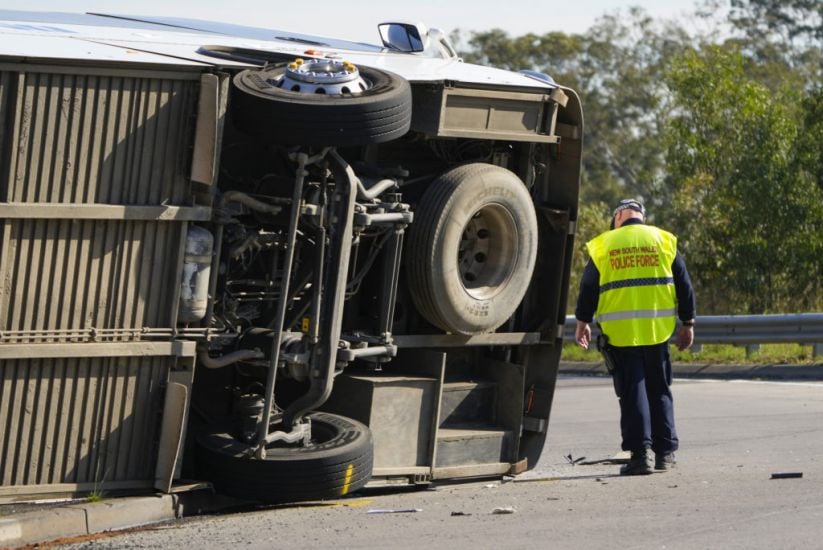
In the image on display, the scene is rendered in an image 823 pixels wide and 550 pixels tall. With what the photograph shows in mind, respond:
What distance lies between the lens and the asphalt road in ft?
20.1

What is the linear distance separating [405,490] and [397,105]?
210 centimetres

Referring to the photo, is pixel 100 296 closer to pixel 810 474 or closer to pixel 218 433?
pixel 218 433

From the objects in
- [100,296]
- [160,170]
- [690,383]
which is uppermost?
[160,170]

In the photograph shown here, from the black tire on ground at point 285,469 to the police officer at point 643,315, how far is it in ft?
6.27

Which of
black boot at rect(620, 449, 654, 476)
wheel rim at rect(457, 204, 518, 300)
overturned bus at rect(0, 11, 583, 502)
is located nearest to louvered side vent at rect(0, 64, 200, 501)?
overturned bus at rect(0, 11, 583, 502)

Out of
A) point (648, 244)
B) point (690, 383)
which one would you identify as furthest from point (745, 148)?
point (648, 244)

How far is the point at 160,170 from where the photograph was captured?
6.75m

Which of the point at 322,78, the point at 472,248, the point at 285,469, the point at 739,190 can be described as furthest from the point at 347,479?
the point at 739,190

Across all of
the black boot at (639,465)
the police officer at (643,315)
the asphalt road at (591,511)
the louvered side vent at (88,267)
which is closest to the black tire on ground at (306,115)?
the louvered side vent at (88,267)

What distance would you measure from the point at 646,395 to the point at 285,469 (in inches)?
97.1

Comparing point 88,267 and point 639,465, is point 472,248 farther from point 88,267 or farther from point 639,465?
point 88,267

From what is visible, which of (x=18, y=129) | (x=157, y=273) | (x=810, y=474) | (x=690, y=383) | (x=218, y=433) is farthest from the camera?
(x=690, y=383)

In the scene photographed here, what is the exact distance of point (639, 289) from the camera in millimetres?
8562

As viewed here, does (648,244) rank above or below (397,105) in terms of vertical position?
below
